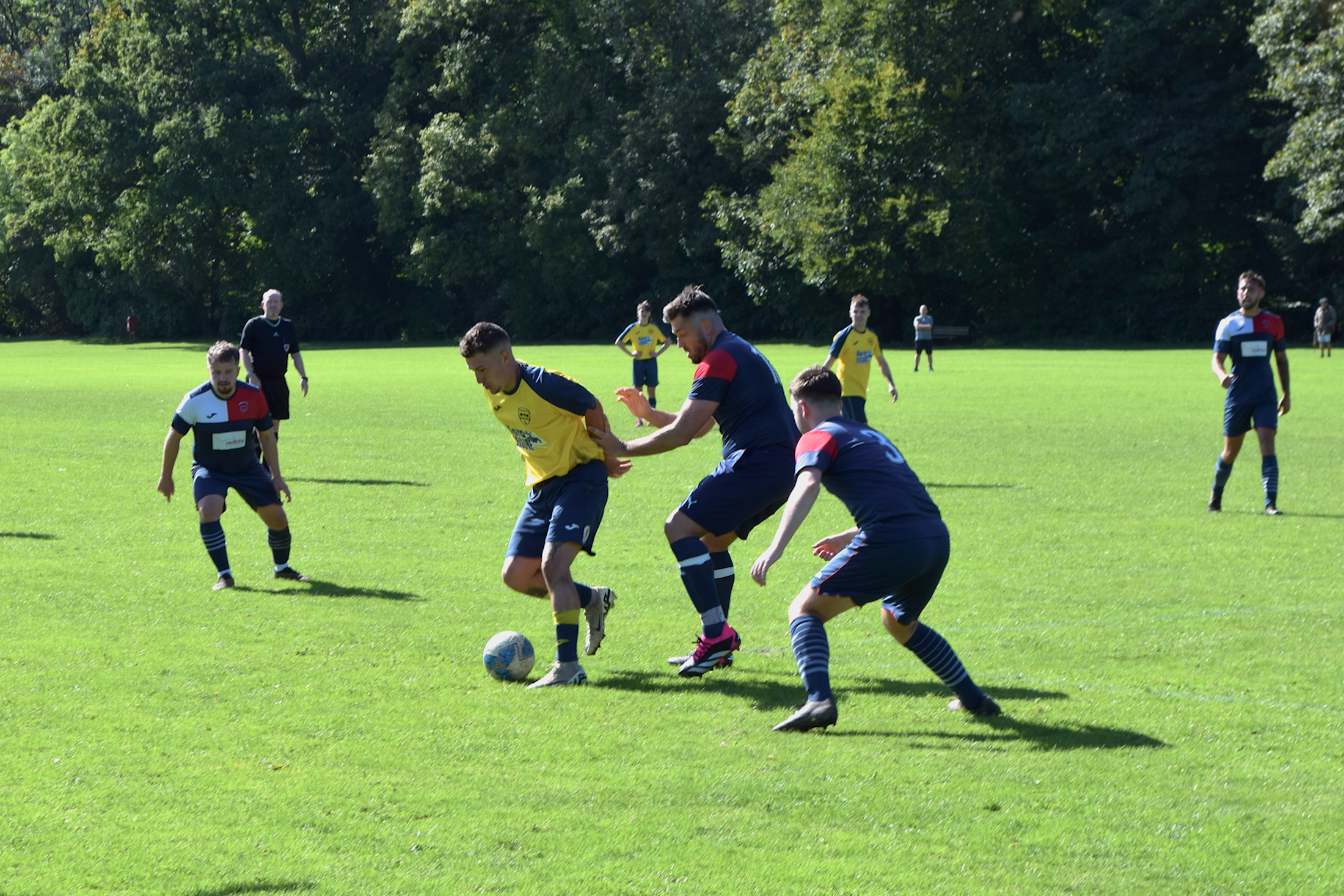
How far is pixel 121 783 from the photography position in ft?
16.7

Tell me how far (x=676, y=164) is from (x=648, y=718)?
52364 mm

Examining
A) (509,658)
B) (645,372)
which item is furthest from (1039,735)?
(645,372)

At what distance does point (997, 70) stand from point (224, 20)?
117ft

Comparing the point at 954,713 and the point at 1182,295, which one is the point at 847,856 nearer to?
the point at 954,713

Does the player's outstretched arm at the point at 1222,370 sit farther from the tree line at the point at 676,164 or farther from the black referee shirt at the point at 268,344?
the tree line at the point at 676,164

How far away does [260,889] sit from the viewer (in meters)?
4.13

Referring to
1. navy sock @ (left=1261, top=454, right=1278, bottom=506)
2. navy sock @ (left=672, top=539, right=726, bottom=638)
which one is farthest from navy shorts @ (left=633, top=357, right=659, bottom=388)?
navy sock @ (left=672, top=539, right=726, bottom=638)

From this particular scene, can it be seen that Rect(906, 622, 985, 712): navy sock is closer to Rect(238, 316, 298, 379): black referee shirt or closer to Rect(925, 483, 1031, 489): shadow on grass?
Rect(925, 483, 1031, 489): shadow on grass

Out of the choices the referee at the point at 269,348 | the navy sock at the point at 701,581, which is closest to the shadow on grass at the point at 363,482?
the referee at the point at 269,348

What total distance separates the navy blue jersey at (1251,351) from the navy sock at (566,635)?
787cm

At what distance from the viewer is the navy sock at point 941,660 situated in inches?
233

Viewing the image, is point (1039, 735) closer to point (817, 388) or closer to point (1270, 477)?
point (817, 388)

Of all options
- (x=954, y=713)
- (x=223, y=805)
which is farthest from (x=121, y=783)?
(x=954, y=713)

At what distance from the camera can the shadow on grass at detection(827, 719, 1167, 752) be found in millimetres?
5555
